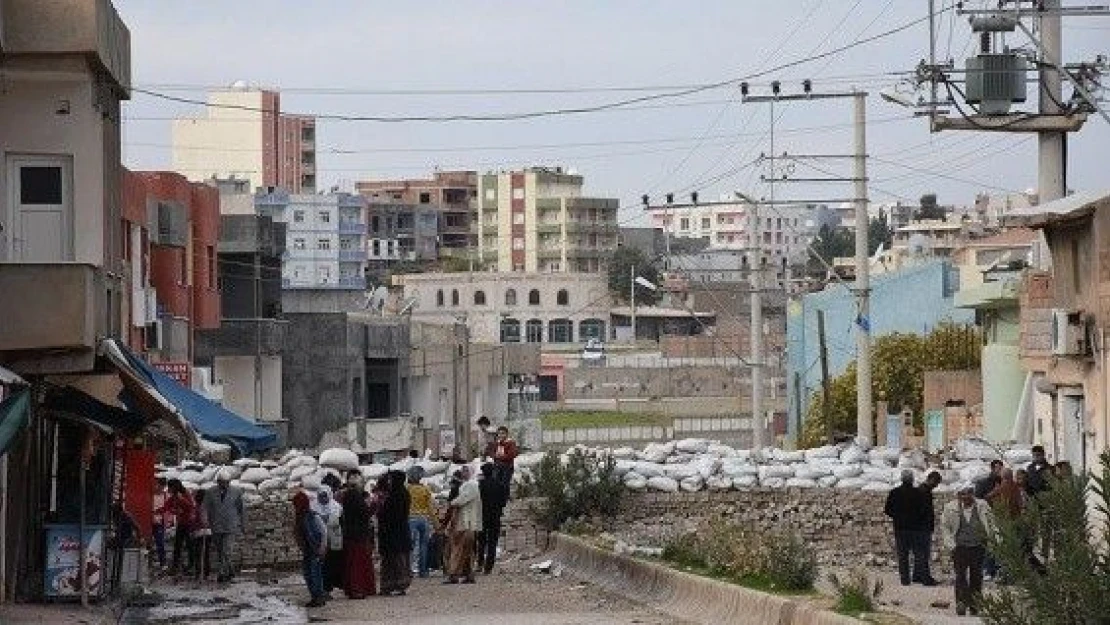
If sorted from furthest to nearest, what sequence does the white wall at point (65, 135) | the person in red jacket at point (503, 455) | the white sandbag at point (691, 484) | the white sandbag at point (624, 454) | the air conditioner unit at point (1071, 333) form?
the white sandbag at point (624, 454) < the white sandbag at point (691, 484) < the person in red jacket at point (503, 455) < the air conditioner unit at point (1071, 333) < the white wall at point (65, 135)

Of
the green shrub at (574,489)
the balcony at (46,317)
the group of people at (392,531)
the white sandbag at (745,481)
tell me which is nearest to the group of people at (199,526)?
the group of people at (392,531)

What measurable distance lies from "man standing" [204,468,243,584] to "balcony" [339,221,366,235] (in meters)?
91.4

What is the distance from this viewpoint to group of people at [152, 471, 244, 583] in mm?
37750

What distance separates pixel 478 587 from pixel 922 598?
18.8 feet

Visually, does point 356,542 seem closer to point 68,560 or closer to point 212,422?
point 212,422

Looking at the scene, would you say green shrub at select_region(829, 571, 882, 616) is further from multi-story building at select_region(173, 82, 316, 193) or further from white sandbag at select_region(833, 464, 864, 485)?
multi-story building at select_region(173, 82, 316, 193)

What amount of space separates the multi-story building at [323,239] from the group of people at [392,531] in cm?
7438

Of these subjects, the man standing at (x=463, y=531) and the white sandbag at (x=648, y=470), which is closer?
the man standing at (x=463, y=531)

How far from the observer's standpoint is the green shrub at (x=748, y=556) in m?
25.3

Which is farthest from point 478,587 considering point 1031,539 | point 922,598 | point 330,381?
point 330,381

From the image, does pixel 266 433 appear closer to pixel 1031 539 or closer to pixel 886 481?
pixel 886 481

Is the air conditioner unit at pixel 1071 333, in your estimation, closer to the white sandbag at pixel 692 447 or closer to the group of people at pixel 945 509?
the group of people at pixel 945 509

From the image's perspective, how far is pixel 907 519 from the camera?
33031mm

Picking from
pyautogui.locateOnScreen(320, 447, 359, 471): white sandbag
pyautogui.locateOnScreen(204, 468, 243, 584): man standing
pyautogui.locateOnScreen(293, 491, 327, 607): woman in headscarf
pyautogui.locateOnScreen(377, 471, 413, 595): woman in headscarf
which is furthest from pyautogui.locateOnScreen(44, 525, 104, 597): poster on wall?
pyautogui.locateOnScreen(320, 447, 359, 471): white sandbag
